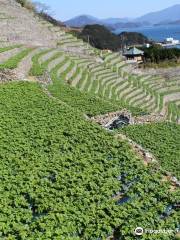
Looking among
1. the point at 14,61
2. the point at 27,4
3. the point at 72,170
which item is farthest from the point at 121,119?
the point at 27,4

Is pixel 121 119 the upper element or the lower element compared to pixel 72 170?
upper

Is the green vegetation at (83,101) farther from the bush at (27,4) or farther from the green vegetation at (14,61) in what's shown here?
the bush at (27,4)

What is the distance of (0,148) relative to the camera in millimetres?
23078

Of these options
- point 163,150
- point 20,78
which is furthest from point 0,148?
point 20,78

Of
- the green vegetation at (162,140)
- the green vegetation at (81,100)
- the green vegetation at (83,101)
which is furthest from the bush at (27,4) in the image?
the green vegetation at (162,140)

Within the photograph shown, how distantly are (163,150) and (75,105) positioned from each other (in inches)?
330

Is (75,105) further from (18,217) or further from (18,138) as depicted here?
(18,217)

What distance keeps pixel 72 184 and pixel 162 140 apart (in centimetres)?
1195

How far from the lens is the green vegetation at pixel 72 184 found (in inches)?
672

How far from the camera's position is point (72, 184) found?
20.1 meters

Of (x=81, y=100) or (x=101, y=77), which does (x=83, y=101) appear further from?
(x=101, y=77)

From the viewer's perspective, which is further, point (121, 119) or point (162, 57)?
point (162, 57)

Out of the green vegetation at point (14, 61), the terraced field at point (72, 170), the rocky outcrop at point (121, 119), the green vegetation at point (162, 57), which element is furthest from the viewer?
the green vegetation at point (162, 57)

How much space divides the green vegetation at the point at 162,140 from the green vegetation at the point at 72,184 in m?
3.48
